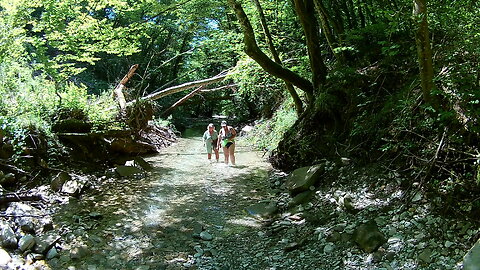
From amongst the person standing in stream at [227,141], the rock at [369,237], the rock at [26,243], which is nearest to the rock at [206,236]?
the rock at [369,237]

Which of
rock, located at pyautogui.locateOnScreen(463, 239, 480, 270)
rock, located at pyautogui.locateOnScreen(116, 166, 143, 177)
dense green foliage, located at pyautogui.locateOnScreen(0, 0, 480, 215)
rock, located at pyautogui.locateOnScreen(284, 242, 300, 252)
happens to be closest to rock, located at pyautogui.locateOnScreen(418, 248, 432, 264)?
rock, located at pyautogui.locateOnScreen(463, 239, 480, 270)

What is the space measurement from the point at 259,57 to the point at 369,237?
16.7ft

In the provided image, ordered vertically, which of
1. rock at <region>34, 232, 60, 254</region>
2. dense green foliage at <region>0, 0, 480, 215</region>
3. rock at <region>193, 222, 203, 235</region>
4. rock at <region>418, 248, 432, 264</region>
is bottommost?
rock at <region>193, 222, 203, 235</region>

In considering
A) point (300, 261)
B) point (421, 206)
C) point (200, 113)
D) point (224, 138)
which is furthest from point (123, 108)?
point (200, 113)

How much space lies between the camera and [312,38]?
8.11m

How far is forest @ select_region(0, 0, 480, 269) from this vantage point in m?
4.00

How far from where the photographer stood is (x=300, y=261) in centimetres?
431

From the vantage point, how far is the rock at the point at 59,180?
7.21 meters

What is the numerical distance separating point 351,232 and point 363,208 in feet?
1.78

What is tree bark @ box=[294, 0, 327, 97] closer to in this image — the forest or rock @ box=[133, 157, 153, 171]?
the forest

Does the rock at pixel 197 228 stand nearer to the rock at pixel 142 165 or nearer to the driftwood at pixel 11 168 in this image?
the driftwood at pixel 11 168

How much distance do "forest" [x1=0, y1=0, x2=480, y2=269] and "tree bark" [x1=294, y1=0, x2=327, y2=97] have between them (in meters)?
0.04

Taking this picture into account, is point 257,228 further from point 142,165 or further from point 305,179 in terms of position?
point 142,165

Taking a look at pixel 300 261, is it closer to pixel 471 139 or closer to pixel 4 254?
pixel 471 139
